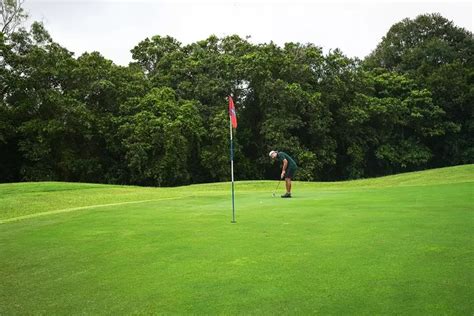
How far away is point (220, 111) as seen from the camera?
135ft

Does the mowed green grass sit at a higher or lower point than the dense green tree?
lower

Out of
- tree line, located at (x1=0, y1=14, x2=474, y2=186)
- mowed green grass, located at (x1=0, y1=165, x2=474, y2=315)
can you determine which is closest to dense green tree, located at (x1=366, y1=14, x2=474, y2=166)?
tree line, located at (x1=0, y1=14, x2=474, y2=186)

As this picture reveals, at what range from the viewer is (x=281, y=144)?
40.4 meters

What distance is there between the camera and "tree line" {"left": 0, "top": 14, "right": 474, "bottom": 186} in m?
37.3

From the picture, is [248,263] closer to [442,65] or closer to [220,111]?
[220,111]

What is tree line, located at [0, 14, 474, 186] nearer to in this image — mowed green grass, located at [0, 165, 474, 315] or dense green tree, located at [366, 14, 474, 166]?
dense green tree, located at [366, 14, 474, 166]

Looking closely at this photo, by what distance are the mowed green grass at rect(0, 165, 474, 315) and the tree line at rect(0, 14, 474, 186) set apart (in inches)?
1101

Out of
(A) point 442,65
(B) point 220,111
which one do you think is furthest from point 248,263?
(A) point 442,65

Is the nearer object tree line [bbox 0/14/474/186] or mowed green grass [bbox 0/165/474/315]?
mowed green grass [bbox 0/165/474/315]

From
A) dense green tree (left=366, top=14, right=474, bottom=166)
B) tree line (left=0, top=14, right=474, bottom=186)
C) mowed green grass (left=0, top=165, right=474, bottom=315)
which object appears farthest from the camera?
dense green tree (left=366, top=14, right=474, bottom=166)

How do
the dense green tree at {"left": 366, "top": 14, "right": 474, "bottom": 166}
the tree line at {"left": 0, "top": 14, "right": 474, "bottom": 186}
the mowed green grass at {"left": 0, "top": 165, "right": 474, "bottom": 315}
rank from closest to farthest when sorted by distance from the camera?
the mowed green grass at {"left": 0, "top": 165, "right": 474, "bottom": 315}
the tree line at {"left": 0, "top": 14, "right": 474, "bottom": 186}
the dense green tree at {"left": 366, "top": 14, "right": 474, "bottom": 166}

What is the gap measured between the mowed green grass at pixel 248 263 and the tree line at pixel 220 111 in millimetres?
27963

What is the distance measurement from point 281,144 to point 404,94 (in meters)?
16.3

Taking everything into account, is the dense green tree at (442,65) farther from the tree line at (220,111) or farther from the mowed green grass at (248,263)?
the mowed green grass at (248,263)
